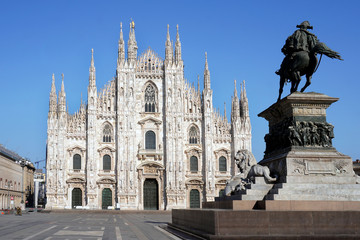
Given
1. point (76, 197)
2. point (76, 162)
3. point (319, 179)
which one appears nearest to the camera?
point (319, 179)

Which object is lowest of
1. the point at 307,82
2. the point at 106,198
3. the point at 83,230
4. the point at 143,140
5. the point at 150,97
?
the point at 83,230

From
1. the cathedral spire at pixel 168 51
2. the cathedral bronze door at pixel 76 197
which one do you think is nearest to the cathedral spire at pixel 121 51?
the cathedral spire at pixel 168 51

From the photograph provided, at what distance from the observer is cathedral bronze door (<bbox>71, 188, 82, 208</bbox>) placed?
5634 cm

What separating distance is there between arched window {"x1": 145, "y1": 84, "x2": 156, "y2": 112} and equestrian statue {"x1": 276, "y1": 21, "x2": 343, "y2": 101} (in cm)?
4332

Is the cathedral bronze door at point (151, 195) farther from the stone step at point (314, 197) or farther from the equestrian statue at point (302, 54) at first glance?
the stone step at point (314, 197)

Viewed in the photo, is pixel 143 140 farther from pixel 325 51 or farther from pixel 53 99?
pixel 325 51

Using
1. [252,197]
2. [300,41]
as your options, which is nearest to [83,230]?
[252,197]

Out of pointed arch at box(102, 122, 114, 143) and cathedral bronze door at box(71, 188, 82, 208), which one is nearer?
cathedral bronze door at box(71, 188, 82, 208)

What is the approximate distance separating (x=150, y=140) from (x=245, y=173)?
41.1 meters

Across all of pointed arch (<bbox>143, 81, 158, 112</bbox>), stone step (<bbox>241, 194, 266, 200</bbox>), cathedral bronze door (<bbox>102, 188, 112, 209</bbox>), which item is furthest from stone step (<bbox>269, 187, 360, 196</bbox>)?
pointed arch (<bbox>143, 81, 158, 112</bbox>)

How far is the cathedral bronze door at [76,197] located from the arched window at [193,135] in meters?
14.2

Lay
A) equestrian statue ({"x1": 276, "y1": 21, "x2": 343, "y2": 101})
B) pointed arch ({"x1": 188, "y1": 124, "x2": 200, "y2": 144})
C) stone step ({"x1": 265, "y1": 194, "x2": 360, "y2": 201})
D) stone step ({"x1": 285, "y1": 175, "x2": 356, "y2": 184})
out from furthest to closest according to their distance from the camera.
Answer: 1. pointed arch ({"x1": 188, "y1": 124, "x2": 200, "y2": 144})
2. equestrian statue ({"x1": 276, "y1": 21, "x2": 343, "y2": 101})
3. stone step ({"x1": 285, "y1": 175, "x2": 356, "y2": 184})
4. stone step ({"x1": 265, "y1": 194, "x2": 360, "y2": 201})

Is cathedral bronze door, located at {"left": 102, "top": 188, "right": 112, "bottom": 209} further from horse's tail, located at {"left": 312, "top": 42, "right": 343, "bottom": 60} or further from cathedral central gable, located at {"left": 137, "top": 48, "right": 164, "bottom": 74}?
horse's tail, located at {"left": 312, "top": 42, "right": 343, "bottom": 60}

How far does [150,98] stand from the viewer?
58.5m
